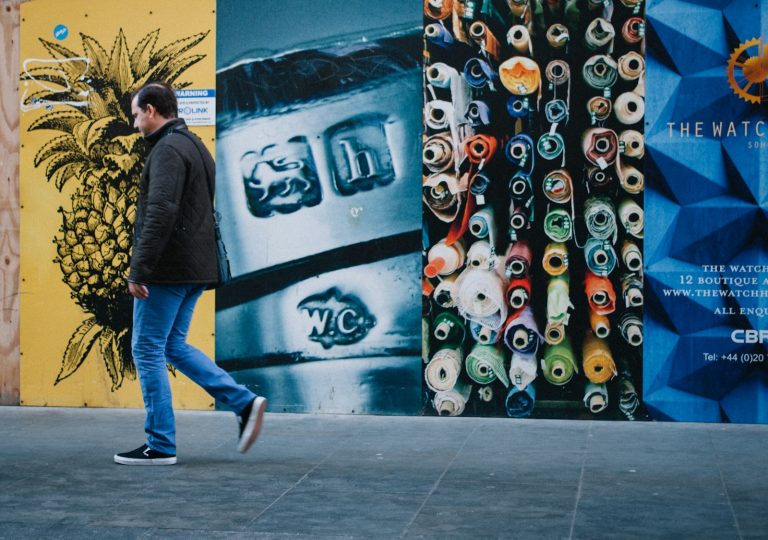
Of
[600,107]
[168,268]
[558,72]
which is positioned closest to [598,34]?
[558,72]

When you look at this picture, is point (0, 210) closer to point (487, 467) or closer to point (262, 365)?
point (262, 365)

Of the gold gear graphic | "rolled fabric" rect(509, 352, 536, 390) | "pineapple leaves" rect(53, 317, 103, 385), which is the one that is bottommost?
"rolled fabric" rect(509, 352, 536, 390)

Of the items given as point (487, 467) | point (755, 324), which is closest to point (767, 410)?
point (755, 324)

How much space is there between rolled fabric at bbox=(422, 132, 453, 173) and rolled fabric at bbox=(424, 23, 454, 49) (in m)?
0.55

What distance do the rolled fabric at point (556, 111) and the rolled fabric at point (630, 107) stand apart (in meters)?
0.31

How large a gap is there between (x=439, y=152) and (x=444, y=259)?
65 cm

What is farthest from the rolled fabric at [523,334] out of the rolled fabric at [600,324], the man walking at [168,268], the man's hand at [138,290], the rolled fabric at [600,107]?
the man's hand at [138,290]

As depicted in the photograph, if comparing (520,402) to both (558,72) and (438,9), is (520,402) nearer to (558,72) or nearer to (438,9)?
(558,72)

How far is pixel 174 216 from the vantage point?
6016 millimetres

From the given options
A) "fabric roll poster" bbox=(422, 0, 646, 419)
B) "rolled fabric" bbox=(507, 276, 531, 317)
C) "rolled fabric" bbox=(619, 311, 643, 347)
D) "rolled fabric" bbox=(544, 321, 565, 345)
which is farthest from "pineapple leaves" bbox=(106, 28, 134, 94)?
"rolled fabric" bbox=(619, 311, 643, 347)

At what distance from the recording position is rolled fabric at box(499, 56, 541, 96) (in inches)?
290

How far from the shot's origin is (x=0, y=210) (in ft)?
26.7

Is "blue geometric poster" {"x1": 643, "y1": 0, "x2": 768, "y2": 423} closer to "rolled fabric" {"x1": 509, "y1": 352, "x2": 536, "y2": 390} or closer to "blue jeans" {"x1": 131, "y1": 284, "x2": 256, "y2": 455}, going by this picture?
"rolled fabric" {"x1": 509, "y1": 352, "x2": 536, "y2": 390}

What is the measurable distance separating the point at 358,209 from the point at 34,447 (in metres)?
2.38
